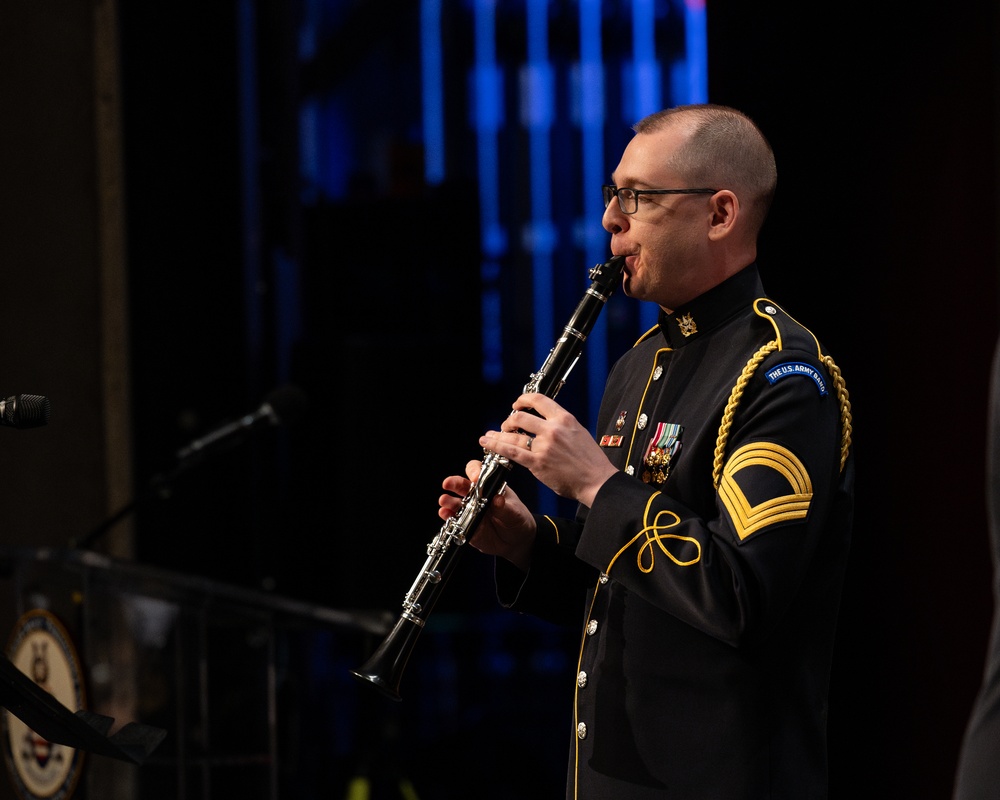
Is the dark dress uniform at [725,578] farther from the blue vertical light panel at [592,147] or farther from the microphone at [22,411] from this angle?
the blue vertical light panel at [592,147]

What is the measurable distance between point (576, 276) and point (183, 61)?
7.12 ft

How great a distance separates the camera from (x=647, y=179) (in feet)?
6.31

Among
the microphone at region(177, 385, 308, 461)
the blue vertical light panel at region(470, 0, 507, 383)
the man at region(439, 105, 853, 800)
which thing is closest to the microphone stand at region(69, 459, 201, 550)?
the microphone at region(177, 385, 308, 461)

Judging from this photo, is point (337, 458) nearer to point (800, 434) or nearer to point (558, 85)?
point (558, 85)

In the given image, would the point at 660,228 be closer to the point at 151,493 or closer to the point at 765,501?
the point at 765,501

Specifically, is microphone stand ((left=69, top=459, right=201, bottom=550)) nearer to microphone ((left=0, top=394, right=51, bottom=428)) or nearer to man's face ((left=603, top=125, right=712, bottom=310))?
microphone ((left=0, top=394, right=51, bottom=428))

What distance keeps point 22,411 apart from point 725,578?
99 centimetres

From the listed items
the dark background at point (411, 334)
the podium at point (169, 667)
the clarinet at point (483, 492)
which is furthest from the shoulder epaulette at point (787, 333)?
the podium at point (169, 667)

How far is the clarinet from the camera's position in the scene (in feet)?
6.44

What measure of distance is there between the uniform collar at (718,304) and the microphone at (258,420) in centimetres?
144

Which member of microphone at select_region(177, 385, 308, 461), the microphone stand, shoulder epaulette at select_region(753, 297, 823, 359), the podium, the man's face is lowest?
the podium

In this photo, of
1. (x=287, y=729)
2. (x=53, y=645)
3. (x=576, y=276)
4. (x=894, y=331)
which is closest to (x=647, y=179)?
(x=894, y=331)

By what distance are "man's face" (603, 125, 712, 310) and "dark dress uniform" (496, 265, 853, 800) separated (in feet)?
0.20

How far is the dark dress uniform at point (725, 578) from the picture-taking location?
66.4 inches
